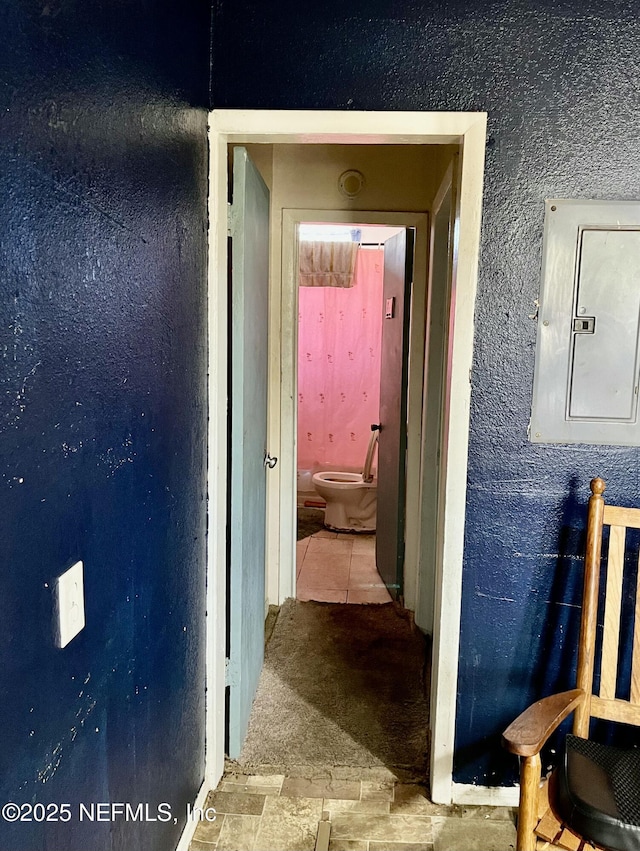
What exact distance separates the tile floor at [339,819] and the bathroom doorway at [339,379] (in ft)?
8.21

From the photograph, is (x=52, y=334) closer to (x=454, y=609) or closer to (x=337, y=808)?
(x=454, y=609)

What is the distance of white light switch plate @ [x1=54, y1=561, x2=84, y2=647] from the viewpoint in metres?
0.99

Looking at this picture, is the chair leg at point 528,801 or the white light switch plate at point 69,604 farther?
the chair leg at point 528,801

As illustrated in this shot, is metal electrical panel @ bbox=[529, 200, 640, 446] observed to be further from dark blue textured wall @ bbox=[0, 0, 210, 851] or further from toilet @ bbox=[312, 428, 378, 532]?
toilet @ bbox=[312, 428, 378, 532]

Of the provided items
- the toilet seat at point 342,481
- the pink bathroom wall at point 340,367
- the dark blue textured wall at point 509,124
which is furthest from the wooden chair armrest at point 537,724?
the pink bathroom wall at point 340,367

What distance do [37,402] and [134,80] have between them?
27.7 inches

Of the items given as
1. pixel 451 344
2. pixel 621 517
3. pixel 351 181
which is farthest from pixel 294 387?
pixel 621 517

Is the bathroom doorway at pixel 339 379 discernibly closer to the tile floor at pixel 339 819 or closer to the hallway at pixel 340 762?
the hallway at pixel 340 762

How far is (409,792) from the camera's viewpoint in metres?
2.07

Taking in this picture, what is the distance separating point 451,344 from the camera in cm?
185

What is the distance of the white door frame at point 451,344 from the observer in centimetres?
177

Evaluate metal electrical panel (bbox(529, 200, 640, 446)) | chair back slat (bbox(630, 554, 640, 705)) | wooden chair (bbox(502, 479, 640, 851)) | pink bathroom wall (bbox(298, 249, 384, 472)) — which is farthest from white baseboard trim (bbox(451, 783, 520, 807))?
pink bathroom wall (bbox(298, 249, 384, 472))

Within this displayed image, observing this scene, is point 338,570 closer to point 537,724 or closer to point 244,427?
point 244,427

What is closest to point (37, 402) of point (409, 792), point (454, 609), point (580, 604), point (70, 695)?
point (70, 695)
